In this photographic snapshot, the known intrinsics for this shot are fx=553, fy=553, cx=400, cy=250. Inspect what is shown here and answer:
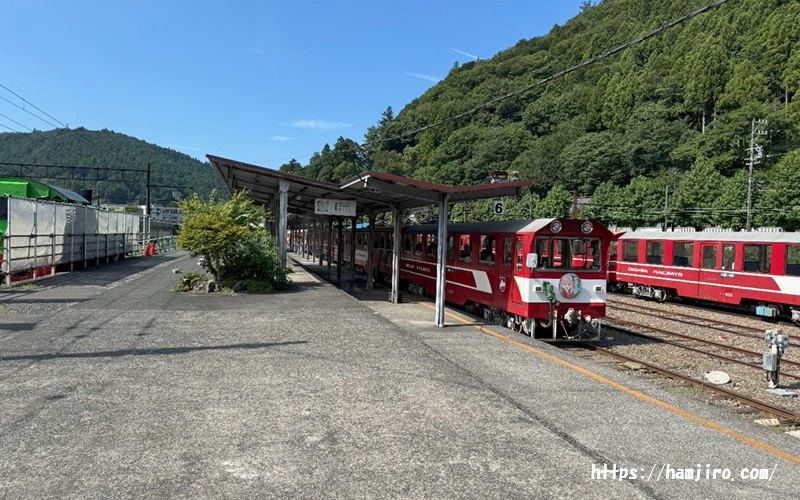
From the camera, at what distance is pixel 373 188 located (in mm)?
11969

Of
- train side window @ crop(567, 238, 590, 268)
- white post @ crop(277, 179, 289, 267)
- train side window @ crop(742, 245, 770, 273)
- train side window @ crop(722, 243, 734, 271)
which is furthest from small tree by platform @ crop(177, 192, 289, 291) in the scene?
train side window @ crop(742, 245, 770, 273)

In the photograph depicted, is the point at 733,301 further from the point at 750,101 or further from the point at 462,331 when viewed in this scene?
the point at 750,101

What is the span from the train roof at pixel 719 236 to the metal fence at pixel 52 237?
20355 mm

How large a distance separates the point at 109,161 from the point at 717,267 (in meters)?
82.3

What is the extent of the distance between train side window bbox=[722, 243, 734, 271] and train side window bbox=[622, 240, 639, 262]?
4064 millimetres

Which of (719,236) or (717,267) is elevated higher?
(719,236)

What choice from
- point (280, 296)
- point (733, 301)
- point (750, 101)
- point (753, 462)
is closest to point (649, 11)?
point (750, 101)

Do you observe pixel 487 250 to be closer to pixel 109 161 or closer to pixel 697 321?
pixel 697 321

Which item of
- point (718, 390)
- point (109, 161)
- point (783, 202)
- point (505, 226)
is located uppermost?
point (109, 161)

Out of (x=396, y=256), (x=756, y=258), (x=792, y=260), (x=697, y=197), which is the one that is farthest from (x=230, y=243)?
(x=697, y=197)

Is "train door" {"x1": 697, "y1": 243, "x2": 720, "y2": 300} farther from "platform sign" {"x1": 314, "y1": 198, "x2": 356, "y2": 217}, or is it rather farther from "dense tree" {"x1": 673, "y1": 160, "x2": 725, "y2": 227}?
"dense tree" {"x1": 673, "y1": 160, "x2": 725, "y2": 227}

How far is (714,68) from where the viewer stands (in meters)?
73.0

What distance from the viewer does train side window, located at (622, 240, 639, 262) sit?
68.1 feet

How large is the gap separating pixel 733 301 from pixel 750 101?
62.9 metres
